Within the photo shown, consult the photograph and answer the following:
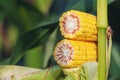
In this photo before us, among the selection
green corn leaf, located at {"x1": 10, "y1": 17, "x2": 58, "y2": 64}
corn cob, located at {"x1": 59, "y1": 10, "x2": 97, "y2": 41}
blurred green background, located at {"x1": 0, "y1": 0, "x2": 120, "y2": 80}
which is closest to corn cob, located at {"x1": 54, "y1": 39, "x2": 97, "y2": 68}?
corn cob, located at {"x1": 59, "y1": 10, "x2": 97, "y2": 41}

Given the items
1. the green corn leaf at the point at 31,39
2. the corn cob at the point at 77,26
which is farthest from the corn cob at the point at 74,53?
the green corn leaf at the point at 31,39

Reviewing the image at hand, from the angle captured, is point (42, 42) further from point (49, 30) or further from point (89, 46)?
point (89, 46)

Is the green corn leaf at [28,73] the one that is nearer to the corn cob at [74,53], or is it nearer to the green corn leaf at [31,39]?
the corn cob at [74,53]

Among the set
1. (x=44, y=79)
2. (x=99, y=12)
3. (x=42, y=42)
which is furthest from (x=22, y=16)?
(x=99, y=12)

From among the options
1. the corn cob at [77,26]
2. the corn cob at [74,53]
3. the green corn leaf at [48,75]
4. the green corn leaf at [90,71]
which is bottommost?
the green corn leaf at [48,75]

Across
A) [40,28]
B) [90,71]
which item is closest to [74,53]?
[90,71]
